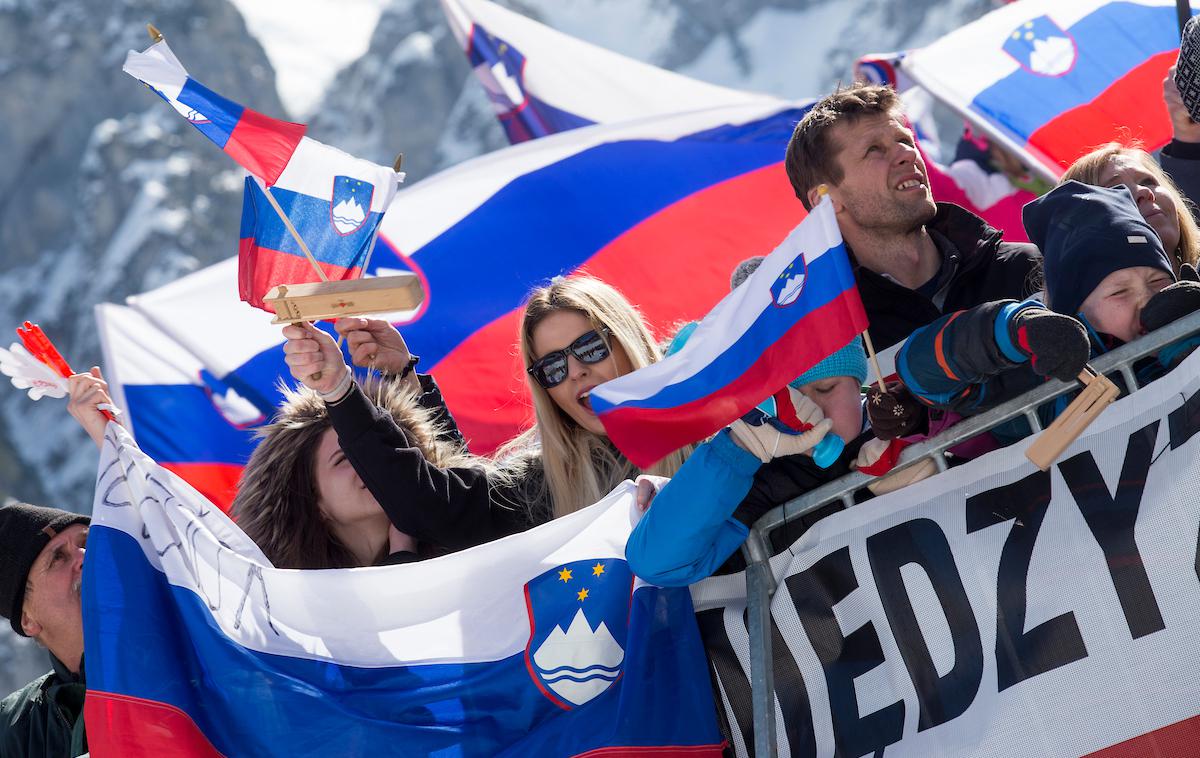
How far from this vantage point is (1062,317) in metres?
2.28

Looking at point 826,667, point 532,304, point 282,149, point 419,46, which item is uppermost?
point 419,46

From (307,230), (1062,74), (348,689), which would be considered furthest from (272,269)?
(1062,74)

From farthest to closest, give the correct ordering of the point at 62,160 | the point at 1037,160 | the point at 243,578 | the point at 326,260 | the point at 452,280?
the point at 62,160
the point at 452,280
the point at 1037,160
the point at 326,260
the point at 243,578

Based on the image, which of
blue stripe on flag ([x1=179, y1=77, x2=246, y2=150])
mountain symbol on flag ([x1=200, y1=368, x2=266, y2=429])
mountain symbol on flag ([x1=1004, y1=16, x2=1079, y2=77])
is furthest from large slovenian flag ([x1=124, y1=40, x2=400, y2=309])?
mountain symbol on flag ([x1=1004, y1=16, x2=1079, y2=77])

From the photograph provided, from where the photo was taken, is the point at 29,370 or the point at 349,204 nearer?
the point at 29,370

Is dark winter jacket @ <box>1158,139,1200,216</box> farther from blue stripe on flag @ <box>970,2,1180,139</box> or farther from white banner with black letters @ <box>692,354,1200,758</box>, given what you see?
blue stripe on flag @ <box>970,2,1180,139</box>

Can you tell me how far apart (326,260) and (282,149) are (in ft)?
1.02

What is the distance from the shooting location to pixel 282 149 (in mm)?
3715

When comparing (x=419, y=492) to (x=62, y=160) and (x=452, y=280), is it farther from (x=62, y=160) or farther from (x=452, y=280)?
(x=62, y=160)

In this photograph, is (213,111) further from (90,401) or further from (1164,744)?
(1164,744)

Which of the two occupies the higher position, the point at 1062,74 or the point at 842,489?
the point at 1062,74

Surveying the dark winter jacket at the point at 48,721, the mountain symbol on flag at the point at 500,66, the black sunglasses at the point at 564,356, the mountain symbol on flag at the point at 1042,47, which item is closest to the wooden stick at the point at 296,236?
the black sunglasses at the point at 564,356

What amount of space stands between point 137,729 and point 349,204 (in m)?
1.45

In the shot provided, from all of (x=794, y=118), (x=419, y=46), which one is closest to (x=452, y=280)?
(x=794, y=118)
